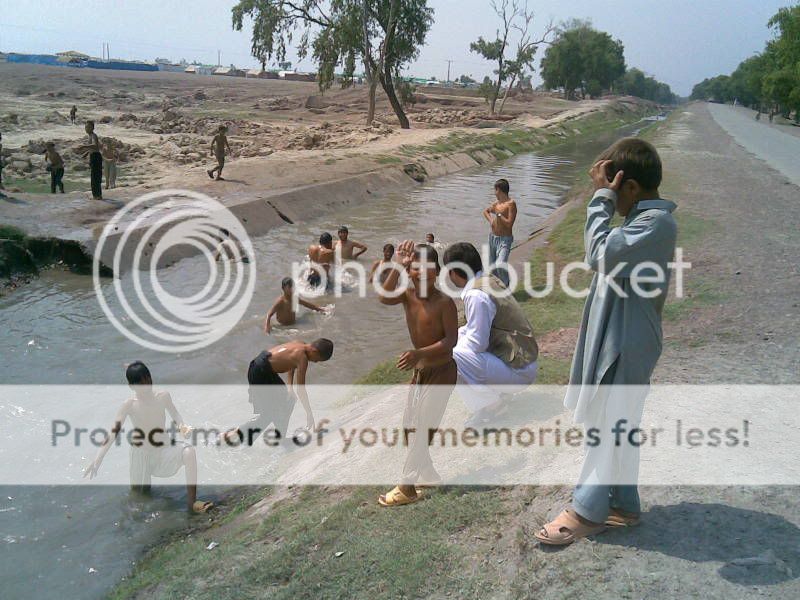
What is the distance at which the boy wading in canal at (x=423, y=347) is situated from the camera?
12.8 feet

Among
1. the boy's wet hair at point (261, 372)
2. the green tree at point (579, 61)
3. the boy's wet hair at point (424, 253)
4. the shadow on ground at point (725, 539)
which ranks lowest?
the boy's wet hair at point (261, 372)

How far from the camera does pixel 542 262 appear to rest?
1141 centimetres

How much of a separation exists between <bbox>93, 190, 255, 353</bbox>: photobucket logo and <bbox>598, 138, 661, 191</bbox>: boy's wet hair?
23.2 ft

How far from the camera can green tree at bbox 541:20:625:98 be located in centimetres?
9131

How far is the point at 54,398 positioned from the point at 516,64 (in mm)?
50495

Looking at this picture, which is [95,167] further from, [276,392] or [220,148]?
[276,392]

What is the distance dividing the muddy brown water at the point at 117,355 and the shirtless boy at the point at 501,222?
1648 mm

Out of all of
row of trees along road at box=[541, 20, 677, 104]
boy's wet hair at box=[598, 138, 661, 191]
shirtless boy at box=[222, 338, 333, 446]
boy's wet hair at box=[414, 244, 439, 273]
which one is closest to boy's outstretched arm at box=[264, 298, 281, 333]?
shirtless boy at box=[222, 338, 333, 446]

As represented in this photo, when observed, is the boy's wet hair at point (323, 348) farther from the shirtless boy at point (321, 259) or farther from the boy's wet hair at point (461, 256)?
the shirtless boy at point (321, 259)

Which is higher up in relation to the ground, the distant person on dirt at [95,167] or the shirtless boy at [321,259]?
the distant person on dirt at [95,167]

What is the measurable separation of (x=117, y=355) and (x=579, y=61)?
93.8 metres

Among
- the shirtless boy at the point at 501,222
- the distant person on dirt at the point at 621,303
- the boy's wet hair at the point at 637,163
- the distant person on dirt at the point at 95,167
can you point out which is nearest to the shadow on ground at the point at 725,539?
the distant person on dirt at the point at 621,303

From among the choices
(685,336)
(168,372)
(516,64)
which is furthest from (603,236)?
(516,64)

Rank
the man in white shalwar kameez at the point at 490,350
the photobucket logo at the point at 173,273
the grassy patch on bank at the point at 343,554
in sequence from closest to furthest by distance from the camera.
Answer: the grassy patch on bank at the point at 343,554, the man in white shalwar kameez at the point at 490,350, the photobucket logo at the point at 173,273
